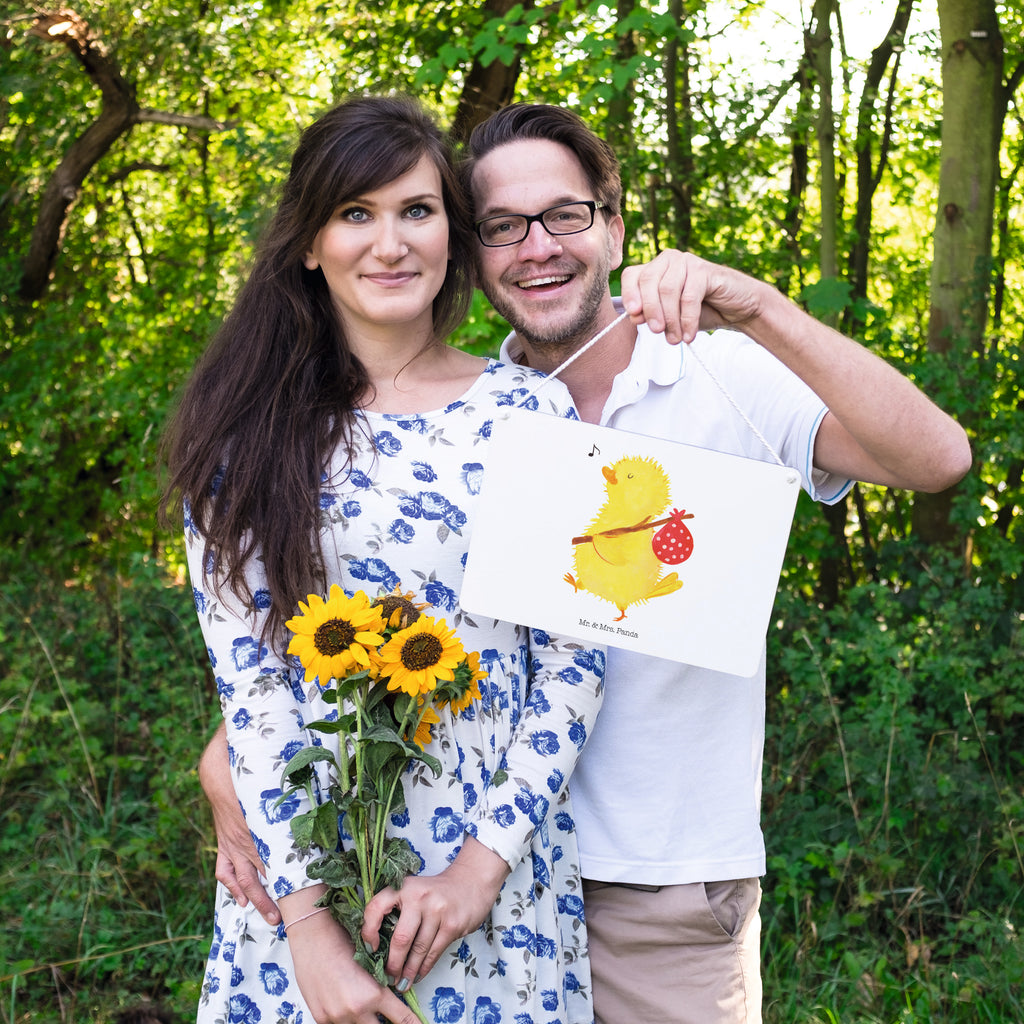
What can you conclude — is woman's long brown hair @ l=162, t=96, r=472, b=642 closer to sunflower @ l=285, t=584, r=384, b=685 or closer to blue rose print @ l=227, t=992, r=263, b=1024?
sunflower @ l=285, t=584, r=384, b=685

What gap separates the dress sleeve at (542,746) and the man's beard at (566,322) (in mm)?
636

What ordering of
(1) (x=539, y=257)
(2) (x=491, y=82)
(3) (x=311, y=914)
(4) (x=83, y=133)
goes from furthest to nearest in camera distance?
1. (4) (x=83, y=133)
2. (2) (x=491, y=82)
3. (1) (x=539, y=257)
4. (3) (x=311, y=914)

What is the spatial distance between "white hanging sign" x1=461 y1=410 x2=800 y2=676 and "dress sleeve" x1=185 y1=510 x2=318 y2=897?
0.41 meters

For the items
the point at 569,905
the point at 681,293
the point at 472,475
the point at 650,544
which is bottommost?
the point at 569,905

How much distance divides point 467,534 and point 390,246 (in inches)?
20.3

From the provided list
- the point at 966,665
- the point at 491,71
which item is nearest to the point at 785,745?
the point at 966,665

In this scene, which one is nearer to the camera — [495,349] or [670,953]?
[670,953]

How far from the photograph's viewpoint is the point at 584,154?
2225 mm

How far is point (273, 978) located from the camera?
1784mm

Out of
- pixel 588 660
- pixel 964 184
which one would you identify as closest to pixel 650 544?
pixel 588 660

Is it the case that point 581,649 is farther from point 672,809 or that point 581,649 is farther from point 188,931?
point 188,931

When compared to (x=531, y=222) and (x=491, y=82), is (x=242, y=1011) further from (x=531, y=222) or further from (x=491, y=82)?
(x=491, y=82)

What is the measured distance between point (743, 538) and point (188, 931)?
2.69m

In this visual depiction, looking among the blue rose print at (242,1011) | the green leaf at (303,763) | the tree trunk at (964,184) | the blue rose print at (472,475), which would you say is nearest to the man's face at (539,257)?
the blue rose print at (472,475)
